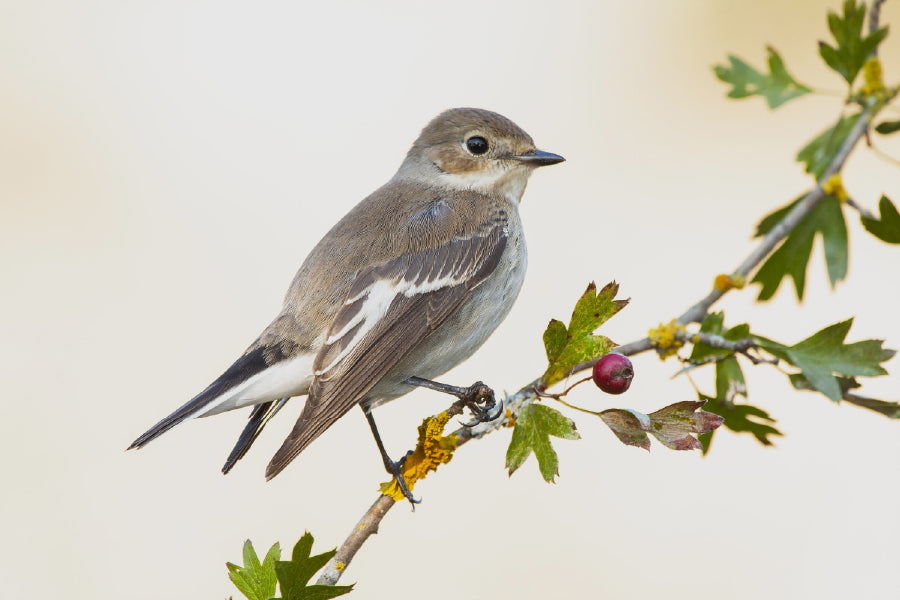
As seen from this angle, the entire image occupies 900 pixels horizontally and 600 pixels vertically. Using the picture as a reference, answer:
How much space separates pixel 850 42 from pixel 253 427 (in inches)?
72.4

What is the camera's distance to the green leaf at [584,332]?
5.88ft

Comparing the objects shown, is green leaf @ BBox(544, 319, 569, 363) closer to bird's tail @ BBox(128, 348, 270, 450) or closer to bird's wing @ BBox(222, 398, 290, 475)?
bird's wing @ BBox(222, 398, 290, 475)

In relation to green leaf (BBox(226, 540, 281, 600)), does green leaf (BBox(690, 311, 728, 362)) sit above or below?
above

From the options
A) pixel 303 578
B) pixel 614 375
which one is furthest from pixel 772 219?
pixel 303 578

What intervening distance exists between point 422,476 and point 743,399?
86cm

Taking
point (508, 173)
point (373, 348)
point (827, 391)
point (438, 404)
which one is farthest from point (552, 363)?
point (438, 404)

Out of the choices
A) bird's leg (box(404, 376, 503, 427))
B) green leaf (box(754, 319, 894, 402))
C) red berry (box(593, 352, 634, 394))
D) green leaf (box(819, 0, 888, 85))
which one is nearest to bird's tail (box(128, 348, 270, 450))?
bird's leg (box(404, 376, 503, 427))

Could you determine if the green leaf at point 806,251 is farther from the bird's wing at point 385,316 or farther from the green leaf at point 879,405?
the bird's wing at point 385,316

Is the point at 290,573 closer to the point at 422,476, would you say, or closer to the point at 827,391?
the point at 422,476

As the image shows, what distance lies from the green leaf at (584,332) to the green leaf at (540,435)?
10 centimetres

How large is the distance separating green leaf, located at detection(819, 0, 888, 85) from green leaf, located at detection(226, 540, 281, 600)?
6.04 feet

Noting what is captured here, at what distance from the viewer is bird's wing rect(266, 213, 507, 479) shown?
235 cm

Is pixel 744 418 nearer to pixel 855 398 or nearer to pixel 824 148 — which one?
pixel 855 398

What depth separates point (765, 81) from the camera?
259 centimetres
